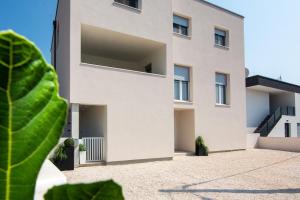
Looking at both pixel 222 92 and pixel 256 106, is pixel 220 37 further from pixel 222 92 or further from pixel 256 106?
pixel 256 106

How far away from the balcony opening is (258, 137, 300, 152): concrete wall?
35.1 ft

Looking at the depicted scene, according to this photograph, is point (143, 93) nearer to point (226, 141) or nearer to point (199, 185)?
point (199, 185)

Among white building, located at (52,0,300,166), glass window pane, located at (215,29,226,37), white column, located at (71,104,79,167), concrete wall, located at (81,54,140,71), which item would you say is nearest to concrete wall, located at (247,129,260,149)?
white building, located at (52,0,300,166)

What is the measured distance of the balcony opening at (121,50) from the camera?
11.7m

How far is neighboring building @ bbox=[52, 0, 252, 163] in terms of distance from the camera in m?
10.4

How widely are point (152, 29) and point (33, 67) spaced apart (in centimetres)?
1233

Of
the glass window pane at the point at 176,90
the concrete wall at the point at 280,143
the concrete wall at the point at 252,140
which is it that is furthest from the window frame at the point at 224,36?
the concrete wall at the point at 280,143

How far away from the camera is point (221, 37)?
16.4 metres

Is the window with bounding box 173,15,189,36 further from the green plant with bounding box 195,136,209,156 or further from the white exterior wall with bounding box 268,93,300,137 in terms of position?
the white exterior wall with bounding box 268,93,300,137

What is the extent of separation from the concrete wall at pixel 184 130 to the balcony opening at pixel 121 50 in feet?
10.4

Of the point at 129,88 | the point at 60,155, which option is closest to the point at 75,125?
the point at 60,155

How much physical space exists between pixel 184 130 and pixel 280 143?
7.95 metres

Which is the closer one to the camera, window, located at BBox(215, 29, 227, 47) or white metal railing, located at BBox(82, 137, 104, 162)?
white metal railing, located at BBox(82, 137, 104, 162)

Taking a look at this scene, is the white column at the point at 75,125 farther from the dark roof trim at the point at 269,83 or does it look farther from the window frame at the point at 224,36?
the dark roof trim at the point at 269,83
